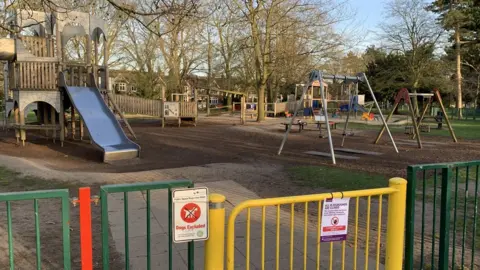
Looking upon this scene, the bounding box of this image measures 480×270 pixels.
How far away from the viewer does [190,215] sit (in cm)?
256

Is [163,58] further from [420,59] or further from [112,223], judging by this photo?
[112,223]

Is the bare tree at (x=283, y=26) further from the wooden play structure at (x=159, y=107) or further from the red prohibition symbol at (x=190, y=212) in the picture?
the red prohibition symbol at (x=190, y=212)

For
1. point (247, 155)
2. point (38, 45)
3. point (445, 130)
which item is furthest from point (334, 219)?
point (445, 130)

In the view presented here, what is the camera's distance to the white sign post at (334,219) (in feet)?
9.46

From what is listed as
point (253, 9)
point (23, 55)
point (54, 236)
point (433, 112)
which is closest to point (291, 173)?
point (54, 236)

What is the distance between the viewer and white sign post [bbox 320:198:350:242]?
2.88 metres

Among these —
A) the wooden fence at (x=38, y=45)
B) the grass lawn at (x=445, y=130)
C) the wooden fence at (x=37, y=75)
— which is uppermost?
the wooden fence at (x=38, y=45)

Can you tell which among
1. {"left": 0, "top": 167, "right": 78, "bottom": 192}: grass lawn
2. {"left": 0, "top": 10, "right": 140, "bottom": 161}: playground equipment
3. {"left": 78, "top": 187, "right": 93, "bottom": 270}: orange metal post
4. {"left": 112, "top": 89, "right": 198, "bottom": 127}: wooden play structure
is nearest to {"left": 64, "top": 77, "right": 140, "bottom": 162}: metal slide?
{"left": 0, "top": 10, "right": 140, "bottom": 161}: playground equipment

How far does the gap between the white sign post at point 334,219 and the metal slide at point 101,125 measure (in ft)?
30.0

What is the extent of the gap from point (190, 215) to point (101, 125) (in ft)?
35.9

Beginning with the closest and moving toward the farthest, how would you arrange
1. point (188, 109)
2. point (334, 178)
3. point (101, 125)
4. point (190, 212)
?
point (190, 212), point (334, 178), point (101, 125), point (188, 109)

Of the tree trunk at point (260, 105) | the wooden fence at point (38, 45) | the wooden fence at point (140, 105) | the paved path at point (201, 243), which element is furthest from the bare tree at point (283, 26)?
the paved path at point (201, 243)

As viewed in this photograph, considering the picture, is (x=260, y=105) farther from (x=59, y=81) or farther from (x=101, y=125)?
(x=101, y=125)

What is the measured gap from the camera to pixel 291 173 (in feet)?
29.7
